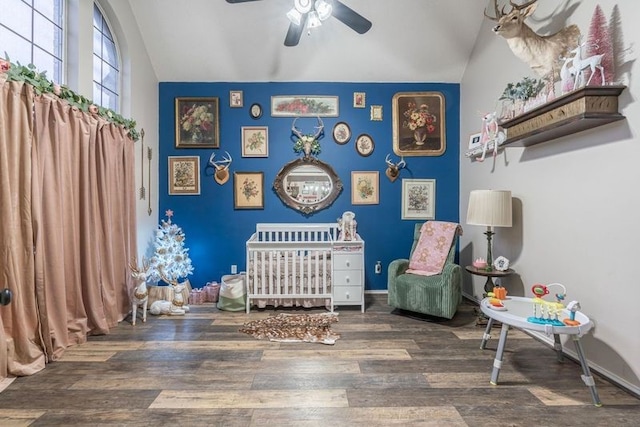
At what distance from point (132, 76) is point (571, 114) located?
13.1 feet

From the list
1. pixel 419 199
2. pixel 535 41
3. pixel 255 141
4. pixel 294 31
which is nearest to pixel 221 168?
pixel 255 141

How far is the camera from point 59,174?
8.04 ft

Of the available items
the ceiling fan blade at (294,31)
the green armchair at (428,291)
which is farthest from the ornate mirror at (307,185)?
the ceiling fan blade at (294,31)

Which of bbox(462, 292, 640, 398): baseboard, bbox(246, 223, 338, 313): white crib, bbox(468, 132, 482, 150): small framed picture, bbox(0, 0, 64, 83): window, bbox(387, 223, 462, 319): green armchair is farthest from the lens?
bbox(468, 132, 482, 150): small framed picture

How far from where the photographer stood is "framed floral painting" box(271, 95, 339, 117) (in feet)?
13.9

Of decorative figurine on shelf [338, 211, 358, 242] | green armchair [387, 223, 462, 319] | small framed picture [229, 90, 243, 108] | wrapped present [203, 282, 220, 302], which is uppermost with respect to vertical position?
small framed picture [229, 90, 243, 108]

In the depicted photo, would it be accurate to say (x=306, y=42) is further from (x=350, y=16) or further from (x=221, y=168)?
(x=221, y=168)

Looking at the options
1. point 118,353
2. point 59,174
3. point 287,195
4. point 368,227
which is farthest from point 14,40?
point 368,227

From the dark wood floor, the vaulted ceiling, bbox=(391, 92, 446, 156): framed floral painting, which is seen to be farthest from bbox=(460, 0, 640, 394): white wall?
bbox=(391, 92, 446, 156): framed floral painting

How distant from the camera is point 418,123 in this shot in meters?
4.27

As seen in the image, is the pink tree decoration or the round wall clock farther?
the round wall clock

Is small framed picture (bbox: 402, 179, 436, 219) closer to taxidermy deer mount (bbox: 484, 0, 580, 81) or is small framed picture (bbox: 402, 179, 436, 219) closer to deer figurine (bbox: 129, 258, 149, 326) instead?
taxidermy deer mount (bbox: 484, 0, 580, 81)

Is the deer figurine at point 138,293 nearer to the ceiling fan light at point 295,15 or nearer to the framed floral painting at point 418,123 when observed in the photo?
the ceiling fan light at point 295,15

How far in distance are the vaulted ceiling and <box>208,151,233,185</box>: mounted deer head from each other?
1.00 metres
